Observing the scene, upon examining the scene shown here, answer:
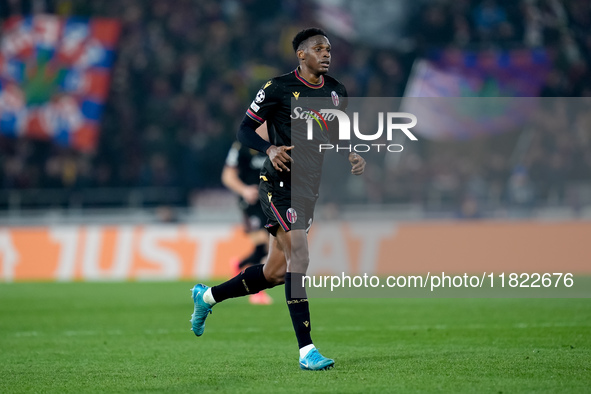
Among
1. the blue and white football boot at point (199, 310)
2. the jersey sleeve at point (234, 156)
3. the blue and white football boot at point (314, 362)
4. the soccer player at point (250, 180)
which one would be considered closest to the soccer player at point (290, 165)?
the blue and white football boot at point (314, 362)

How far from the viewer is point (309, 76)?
20.7 ft

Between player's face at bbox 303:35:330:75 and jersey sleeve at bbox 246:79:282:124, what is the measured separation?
0.93ft

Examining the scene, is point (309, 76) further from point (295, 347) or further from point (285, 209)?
point (295, 347)

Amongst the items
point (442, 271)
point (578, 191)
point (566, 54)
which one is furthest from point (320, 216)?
point (566, 54)

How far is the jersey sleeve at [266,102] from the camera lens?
20.5ft

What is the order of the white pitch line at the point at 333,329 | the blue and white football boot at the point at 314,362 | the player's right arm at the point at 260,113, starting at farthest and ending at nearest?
the white pitch line at the point at 333,329
the player's right arm at the point at 260,113
the blue and white football boot at the point at 314,362

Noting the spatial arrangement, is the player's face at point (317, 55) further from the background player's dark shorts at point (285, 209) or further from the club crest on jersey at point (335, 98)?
the background player's dark shorts at point (285, 209)

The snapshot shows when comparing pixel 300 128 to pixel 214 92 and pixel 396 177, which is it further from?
pixel 214 92

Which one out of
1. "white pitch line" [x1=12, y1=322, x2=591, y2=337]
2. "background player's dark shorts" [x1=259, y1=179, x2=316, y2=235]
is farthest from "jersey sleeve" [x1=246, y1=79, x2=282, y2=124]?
"white pitch line" [x1=12, y1=322, x2=591, y2=337]

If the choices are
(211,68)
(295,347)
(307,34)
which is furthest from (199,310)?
(211,68)

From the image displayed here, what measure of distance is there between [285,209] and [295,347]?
152cm

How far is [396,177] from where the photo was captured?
17688mm

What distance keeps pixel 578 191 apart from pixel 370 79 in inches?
→ 246

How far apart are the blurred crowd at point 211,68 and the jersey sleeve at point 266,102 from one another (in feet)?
39.3
